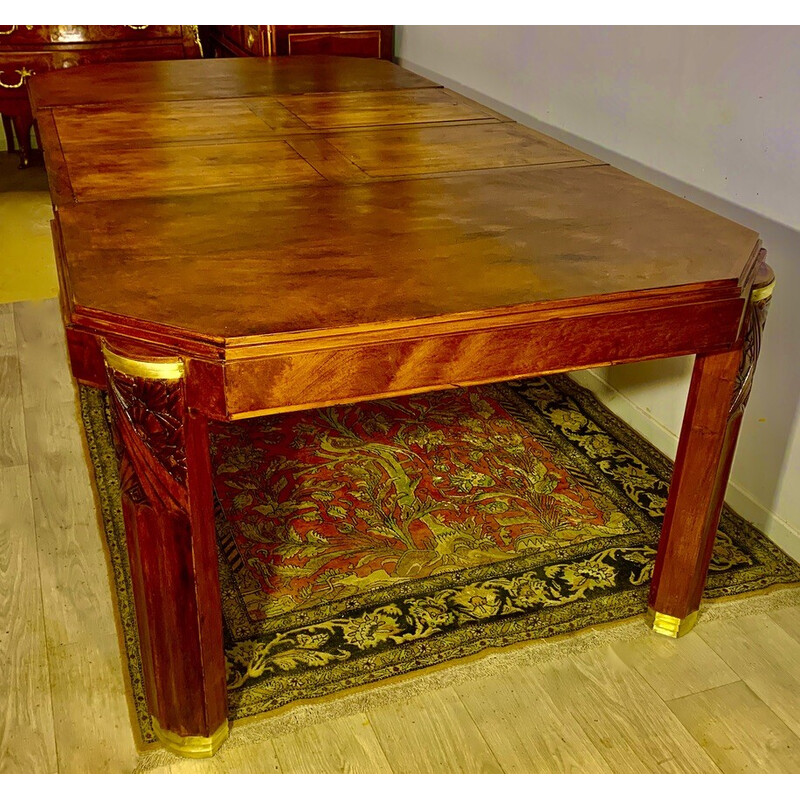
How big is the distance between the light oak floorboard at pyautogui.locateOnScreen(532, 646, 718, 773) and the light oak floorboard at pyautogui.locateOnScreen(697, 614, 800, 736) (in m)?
0.20

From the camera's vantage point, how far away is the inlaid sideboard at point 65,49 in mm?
4605

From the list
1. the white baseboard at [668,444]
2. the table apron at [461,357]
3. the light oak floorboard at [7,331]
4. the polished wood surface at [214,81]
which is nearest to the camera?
the table apron at [461,357]

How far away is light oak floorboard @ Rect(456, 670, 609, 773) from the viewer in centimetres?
163

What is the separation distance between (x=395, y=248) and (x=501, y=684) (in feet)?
2.80

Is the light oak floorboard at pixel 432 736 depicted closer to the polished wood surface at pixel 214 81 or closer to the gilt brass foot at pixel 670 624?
the gilt brass foot at pixel 670 624

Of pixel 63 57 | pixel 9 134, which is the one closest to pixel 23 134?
pixel 63 57

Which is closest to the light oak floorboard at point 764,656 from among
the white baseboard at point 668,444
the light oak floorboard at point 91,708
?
the white baseboard at point 668,444

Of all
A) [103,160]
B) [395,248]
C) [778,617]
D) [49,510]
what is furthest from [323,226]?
[778,617]

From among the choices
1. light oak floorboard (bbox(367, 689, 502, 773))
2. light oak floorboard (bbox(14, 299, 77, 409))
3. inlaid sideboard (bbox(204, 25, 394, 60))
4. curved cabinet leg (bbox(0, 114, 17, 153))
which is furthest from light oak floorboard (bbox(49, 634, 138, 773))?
curved cabinet leg (bbox(0, 114, 17, 153))

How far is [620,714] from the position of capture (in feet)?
5.69

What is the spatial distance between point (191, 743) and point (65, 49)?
4121mm

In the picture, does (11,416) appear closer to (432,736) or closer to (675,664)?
(432,736)

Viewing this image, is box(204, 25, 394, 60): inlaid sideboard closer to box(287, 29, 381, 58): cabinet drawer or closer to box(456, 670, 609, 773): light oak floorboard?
box(287, 29, 381, 58): cabinet drawer

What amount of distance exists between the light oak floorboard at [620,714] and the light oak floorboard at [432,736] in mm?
189
